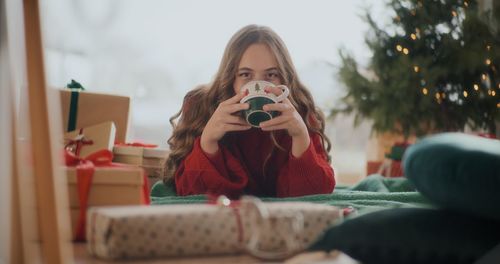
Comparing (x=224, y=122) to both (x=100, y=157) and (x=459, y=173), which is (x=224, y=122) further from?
(x=459, y=173)

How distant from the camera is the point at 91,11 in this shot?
3.08m

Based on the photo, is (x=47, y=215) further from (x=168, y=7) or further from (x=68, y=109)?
(x=168, y=7)

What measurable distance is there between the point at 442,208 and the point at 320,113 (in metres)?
0.91

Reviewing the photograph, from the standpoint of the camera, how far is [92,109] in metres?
1.77

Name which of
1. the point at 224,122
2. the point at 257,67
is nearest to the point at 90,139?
the point at 224,122

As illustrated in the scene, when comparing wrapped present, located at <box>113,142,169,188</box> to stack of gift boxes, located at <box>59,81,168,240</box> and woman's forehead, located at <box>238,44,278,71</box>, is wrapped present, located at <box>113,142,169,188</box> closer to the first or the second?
stack of gift boxes, located at <box>59,81,168,240</box>

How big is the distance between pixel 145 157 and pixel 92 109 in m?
0.18

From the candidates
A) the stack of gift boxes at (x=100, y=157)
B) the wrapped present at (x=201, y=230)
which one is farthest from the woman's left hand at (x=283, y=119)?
the wrapped present at (x=201, y=230)

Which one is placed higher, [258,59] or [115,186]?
[258,59]

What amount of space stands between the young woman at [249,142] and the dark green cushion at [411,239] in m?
0.60

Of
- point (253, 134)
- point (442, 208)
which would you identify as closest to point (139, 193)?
point (442, 208)

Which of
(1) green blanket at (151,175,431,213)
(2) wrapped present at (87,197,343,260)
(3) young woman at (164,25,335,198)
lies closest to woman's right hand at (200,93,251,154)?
(3) young woman at (164,25,335,198)

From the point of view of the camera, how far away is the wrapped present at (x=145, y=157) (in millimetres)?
1762

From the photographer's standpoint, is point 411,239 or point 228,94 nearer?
point 411,239
